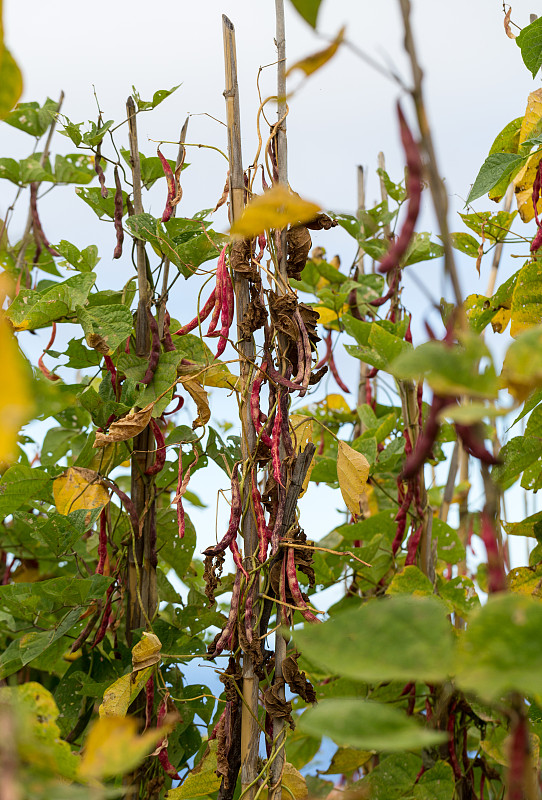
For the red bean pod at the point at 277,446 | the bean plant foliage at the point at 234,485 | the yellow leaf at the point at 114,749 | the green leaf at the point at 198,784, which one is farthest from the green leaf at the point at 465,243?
the yellow leaf at the point at 114,749

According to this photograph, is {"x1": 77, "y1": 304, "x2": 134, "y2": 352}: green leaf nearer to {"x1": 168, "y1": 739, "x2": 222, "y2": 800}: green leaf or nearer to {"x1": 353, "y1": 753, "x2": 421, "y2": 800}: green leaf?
{"x1": 168, "y1": 739, "x2": 222, "y2": 800}: green leaf

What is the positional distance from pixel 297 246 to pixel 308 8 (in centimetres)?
46

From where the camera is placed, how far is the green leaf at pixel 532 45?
803 millimetres

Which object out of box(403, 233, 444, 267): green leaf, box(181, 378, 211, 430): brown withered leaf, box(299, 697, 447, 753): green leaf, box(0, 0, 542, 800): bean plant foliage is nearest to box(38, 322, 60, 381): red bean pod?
box(0, 0, 542, 800): bean plant foliage

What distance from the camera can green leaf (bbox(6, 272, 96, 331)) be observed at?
85cm

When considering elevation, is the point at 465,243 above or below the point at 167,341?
above

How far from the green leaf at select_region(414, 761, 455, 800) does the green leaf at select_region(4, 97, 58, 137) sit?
120cm

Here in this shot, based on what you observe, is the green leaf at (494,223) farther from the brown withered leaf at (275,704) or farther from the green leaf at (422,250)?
the brown withered leaf at (275,704)

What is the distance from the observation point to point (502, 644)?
0.76 feet

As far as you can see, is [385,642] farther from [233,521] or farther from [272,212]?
[233,521]

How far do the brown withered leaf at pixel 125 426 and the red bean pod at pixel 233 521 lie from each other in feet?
0.45

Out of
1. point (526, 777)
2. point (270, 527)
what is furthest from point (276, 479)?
point (526, 777)

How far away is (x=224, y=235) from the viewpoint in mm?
887

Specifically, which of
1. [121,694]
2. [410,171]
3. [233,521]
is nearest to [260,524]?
[233,521]
